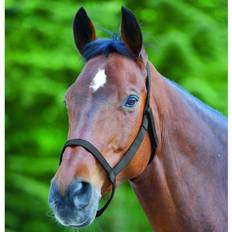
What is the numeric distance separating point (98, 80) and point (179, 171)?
1.12ft

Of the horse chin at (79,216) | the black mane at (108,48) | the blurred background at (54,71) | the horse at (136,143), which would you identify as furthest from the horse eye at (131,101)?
the blurred background at (54,71)

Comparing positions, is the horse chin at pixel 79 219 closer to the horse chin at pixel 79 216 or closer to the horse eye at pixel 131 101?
the horse chin at pixel 79 216

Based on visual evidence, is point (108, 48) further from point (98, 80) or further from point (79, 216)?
point (79, 216)

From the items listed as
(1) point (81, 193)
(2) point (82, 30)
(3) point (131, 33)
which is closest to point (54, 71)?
(2) point (82, 30)

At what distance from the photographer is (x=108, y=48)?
53.1 inches

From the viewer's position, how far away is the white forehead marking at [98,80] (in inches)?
50.2

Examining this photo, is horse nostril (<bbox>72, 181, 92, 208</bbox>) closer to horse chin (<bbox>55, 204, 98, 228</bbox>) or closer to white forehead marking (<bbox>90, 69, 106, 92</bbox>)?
horse chin (<bbox>55, 204, 98, 228</bbox>)

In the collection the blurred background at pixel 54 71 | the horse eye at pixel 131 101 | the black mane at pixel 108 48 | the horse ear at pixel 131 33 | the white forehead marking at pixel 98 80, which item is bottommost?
the blurred background at pixel 54 71

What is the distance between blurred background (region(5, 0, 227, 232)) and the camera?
202cm

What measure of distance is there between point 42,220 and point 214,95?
907 millimetres

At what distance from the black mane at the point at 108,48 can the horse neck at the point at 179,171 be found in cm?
10

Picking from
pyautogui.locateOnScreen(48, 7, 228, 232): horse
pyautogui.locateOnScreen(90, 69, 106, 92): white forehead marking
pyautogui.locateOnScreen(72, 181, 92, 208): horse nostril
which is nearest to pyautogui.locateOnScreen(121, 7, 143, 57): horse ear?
pyautogui.locateOnScreen(48, 7, 228, 232): horse

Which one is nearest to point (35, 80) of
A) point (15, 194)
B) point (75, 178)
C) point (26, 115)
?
point (26, 115)

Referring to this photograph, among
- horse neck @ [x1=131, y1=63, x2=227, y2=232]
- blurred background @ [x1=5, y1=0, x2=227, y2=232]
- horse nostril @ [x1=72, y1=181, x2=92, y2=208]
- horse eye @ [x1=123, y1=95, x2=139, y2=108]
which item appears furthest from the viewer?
blurred background @ [x1=5, y1=0, x2=227, y2=232]
